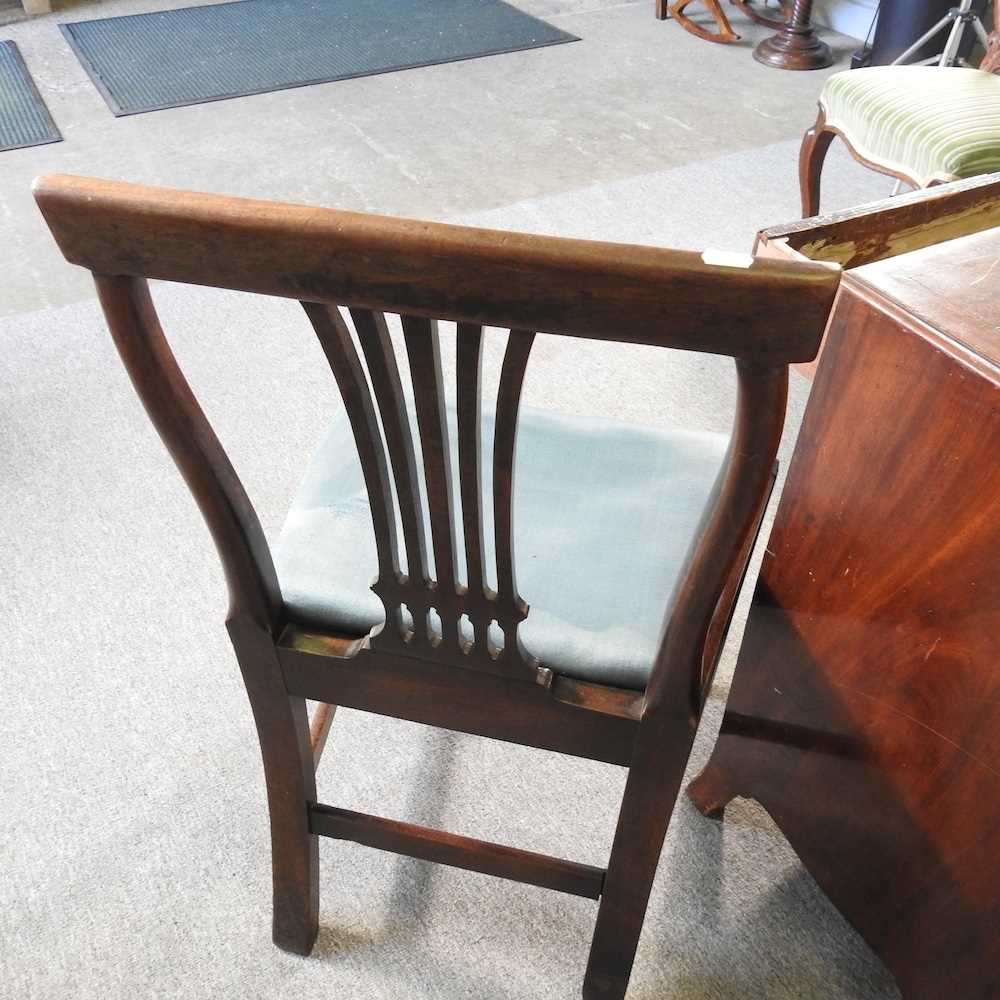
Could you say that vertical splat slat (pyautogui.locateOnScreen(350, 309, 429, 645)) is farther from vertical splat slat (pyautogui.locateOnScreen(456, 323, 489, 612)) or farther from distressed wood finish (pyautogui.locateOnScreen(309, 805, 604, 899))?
distressed wood finish (pyautogui.locateOnScreen(309, 805, 604, 899))

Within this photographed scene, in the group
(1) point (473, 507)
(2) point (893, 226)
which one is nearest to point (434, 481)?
(1) point (473, 507)

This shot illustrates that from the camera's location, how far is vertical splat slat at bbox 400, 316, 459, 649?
0.55 meters

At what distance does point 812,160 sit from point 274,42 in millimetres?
2172

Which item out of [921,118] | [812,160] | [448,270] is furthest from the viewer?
[812,160]

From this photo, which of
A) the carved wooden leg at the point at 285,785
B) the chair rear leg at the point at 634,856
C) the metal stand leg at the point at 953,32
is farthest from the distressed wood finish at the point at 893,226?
the metal stand leg at the point at 953,32

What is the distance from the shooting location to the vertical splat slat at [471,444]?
0.53m

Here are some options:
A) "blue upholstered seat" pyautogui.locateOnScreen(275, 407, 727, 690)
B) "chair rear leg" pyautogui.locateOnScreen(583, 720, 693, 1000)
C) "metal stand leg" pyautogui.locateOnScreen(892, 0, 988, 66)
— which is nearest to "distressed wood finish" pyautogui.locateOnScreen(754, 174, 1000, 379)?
"blue upholstered seat" pyautogui.locateOnScreen(275, 407, 727, 690)

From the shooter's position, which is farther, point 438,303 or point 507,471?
point 507,471

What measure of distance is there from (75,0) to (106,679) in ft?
11.6

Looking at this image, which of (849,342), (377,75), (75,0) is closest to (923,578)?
(849,342)

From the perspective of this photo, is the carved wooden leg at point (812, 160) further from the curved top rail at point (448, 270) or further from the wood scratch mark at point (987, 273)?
the curved top rail at point (448, 270)

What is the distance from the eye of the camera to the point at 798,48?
11.1 feet

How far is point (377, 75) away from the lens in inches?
126

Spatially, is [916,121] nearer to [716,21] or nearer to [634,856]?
[634,856]
